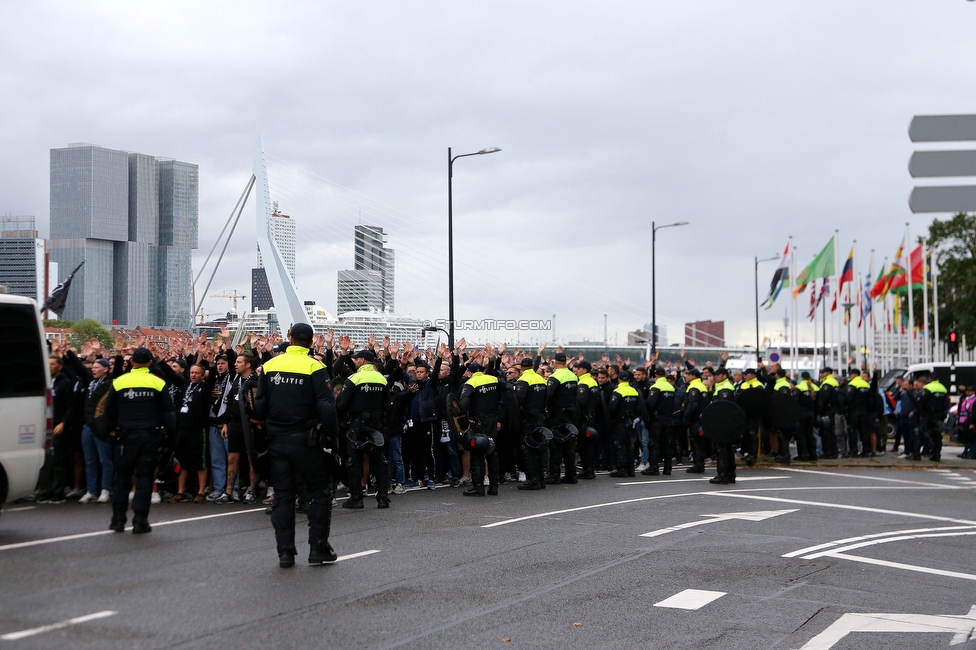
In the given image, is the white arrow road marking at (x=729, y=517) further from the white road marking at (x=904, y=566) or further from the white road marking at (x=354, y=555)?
the white road marking at (x=354, y=555)

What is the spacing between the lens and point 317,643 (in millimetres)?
5535

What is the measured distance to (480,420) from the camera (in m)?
13.3

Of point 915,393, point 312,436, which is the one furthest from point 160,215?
point 312,436

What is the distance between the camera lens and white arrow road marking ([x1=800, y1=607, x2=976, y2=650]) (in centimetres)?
585

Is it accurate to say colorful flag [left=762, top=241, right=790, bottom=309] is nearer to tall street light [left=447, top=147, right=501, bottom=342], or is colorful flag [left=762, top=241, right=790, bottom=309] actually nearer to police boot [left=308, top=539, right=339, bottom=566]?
tall street light [left=447, top=147, right=501, bottom=342]

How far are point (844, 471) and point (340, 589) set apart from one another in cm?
1334

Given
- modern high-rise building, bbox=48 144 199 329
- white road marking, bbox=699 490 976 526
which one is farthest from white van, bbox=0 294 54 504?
modern high-rise building, bbox=48 144 199 329

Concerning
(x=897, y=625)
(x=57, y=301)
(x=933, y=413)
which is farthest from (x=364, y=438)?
(x=933, y=413)

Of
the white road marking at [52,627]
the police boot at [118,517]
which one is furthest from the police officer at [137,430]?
the white road marking at [52,627]

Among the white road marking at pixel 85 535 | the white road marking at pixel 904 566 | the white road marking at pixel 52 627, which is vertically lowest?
the white road marking at pixel 904 566

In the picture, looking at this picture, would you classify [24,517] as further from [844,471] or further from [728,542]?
[844,471]

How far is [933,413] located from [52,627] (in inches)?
728

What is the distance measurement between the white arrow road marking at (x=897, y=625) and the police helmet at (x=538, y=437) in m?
7.77

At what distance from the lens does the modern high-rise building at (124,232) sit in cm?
8456
